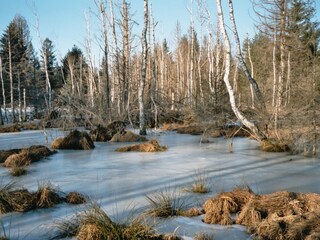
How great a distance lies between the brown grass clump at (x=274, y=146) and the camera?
1109 cm

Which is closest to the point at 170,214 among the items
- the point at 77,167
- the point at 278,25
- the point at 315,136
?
the point at 77,167

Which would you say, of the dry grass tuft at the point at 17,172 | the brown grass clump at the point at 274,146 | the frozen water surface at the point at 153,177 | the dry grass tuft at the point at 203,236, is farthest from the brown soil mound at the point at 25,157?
the brown grass clump at the point at 274,146

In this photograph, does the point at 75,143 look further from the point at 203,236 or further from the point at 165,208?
the point at 203,236

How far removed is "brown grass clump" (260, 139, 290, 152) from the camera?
11.1 metres

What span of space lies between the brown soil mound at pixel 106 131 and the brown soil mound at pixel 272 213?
1026 cm

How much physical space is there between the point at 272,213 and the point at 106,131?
1144cm

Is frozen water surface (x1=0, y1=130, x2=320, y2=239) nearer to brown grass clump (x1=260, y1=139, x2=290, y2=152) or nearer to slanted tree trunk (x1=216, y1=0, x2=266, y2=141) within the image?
brown grass clump (x1=260, y1=139, x2=290, y2=152)

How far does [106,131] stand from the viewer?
1532 centimetres

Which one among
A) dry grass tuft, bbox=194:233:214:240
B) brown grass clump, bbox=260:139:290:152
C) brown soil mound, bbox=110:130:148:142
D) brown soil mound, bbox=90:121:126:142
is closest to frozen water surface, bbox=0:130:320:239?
dry grass tuft, bbox=194:233:214:240

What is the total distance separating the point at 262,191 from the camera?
20.1 feet

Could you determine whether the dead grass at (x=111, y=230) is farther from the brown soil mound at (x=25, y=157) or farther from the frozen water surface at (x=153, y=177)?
the brown soil mound at (x=25, y=157)

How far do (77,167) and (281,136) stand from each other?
6.48 metres

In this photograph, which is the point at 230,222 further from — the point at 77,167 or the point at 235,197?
the point at 77,167

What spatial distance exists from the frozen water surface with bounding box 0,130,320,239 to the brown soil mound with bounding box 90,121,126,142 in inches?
126
